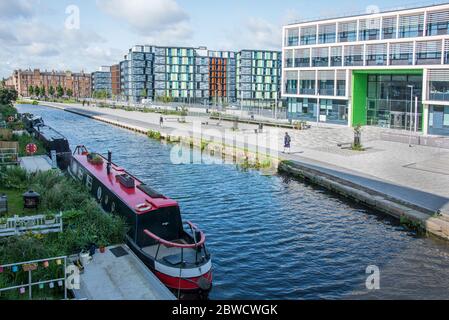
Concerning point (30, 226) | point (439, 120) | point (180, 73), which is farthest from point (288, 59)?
point (180, 73)

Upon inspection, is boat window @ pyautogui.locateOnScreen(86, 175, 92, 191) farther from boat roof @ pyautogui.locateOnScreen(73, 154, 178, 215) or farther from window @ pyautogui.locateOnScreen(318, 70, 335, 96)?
window @ pyautogui.locateOnScreen(318, 70, 335, 96)

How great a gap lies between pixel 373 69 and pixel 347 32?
6.52 metres

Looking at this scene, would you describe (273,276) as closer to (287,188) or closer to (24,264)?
(24,264)

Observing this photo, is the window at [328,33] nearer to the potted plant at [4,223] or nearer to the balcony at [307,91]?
the balcony at [307,91]

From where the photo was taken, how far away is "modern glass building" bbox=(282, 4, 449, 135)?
45.9 m

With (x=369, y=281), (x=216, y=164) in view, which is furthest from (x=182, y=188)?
(x=369, y=281)

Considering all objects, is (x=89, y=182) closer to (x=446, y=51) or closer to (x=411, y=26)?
(x=446, y=51)

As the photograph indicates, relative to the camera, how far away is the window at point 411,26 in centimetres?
4797

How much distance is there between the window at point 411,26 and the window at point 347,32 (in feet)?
20.9

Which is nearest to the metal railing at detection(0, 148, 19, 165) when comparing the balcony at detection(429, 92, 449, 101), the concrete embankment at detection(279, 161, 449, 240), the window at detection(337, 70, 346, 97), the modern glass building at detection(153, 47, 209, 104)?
the concrete embankment at detection(279, 161, 449, 240)

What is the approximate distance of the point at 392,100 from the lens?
5309 cm

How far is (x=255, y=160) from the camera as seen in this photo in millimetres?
33625

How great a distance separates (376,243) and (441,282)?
11.8 feet

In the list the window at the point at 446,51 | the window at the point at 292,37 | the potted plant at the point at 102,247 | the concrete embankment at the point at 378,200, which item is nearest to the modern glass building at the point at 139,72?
the window at the point at 292,37
